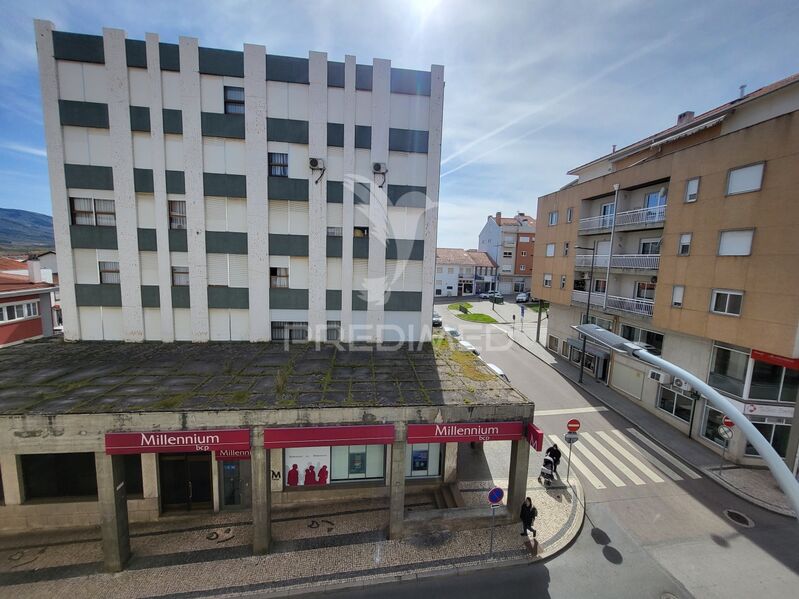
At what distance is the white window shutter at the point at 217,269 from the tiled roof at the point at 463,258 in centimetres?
5226

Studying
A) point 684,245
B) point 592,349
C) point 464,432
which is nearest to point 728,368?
point 684,245

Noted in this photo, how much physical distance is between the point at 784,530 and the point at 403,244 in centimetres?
1723

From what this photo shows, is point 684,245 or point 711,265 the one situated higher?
point 684,245

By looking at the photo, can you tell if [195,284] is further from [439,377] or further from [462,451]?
[462,451]

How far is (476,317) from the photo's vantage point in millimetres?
45219

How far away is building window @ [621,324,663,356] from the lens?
19344 mm

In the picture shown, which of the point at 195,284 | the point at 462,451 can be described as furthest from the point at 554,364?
the point at 195,284

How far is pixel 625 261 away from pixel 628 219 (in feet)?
8.85

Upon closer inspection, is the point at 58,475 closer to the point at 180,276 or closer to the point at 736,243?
the point at 180,276

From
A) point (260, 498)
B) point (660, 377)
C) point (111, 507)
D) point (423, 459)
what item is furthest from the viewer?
point (660, 377)

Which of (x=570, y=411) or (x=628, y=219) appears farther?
(x=628, y=219)

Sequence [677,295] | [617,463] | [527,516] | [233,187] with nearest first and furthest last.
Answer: [527,516], [233,187], [617,463], [677,295]

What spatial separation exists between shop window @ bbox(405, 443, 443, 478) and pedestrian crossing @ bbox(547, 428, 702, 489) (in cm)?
545

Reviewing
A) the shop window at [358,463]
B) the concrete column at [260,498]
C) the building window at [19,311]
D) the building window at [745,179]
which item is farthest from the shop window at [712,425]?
the building window at [19,311]
